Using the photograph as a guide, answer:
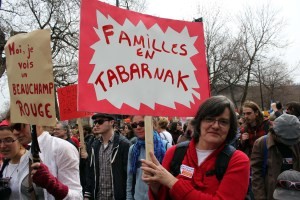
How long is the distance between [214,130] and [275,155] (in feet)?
6.45

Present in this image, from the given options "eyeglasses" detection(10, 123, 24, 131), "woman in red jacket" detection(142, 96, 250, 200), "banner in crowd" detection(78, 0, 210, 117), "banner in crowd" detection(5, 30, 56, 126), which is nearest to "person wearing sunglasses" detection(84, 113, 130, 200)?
"eyeglasses" detection(10, 123, 24, 131)

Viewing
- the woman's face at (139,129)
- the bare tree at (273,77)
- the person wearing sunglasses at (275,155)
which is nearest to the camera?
the person wearing sunglasses at (275,155)

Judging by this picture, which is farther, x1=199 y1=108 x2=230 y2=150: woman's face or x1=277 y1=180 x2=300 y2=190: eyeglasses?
x1=277 y1=180 x2=300 y2=190: eyeglasses

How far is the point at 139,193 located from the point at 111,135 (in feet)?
3.62

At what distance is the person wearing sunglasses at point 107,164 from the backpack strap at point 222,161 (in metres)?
2.50

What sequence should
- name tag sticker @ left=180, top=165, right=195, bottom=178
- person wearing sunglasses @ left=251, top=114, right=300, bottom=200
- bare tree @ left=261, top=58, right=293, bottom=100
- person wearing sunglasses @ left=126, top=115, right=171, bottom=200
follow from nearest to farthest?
name tag sticker @ left=180, top=165, right=195, bottom=178 < person wearing sunglasses @ left=251, top=114, right=300, bottom=200 < person wearing sunglasses @ left=126, top=115, right=171, bottom=200 < bare tree @ left=261, top=58, right=293, bottom=100

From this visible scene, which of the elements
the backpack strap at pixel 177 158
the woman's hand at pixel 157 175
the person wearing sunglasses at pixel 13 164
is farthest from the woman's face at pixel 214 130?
the person wearing sunglasses at pixel 13 164

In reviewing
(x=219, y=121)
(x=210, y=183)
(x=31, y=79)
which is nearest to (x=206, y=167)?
(x=210, y=183)

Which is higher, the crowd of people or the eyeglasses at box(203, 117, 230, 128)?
the eyeglasses at box(203, 117, 230, 128)

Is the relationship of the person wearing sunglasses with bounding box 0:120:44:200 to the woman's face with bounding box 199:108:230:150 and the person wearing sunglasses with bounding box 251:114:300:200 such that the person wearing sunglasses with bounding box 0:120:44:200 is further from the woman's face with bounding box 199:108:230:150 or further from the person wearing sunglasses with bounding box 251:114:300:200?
the person wearing sunglasses with bounding box 251:114:300:200

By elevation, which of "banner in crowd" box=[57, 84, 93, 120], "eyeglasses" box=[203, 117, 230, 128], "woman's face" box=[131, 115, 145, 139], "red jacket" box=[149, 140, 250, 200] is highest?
"banner in crowd" box=[57, 84, 93, 120]

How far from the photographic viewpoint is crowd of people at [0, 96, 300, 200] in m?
2.30

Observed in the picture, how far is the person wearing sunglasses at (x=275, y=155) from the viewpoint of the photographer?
158 inches

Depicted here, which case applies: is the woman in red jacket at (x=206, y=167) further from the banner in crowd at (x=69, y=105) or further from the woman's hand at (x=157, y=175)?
the banner in crowd at (x=69, y=105)
